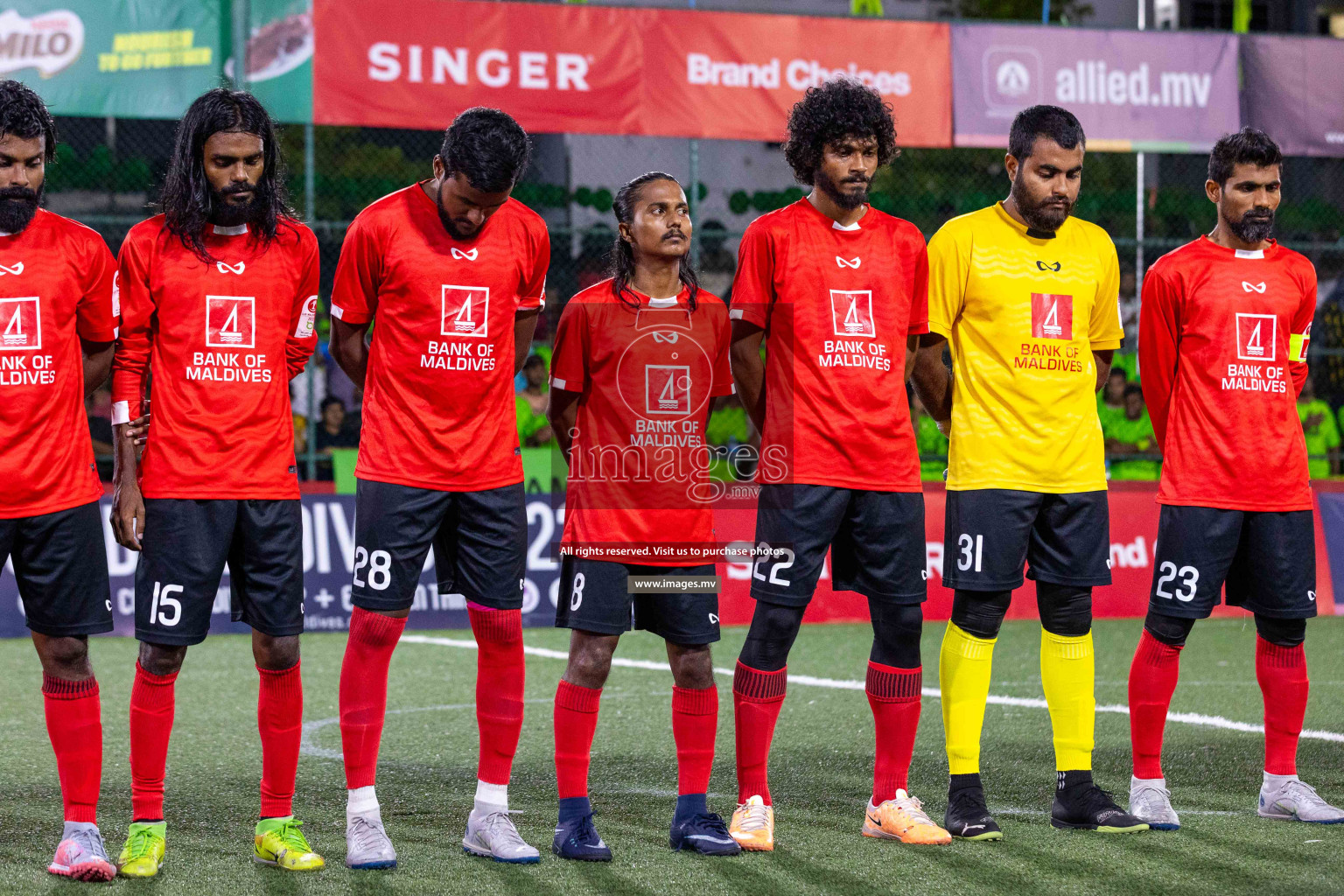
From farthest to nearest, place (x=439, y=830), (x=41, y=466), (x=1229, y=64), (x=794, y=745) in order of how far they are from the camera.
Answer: (x=1229, y=64), (x=794, y=745), (x=439, y=830), (x=41, y=466)

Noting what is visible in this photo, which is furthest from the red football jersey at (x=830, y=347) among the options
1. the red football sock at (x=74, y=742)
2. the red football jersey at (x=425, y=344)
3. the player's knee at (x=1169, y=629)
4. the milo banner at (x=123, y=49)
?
the milo banner at (x=123, y=49)

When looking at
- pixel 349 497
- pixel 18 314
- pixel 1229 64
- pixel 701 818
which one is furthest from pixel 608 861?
pixel 1229 64

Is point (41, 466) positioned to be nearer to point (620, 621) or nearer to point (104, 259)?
point (104, 259)

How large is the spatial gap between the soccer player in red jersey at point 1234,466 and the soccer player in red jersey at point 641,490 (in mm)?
1570

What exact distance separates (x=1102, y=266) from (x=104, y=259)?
3.22 metres

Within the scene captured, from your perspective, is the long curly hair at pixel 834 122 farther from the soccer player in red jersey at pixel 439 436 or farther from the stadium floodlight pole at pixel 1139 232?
the stadium floodlight pole at pixel 1139 232

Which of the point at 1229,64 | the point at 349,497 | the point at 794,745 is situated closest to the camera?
A: the point at 794,745

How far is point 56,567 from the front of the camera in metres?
4.44

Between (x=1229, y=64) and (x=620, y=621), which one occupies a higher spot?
(x=1229, y=64)

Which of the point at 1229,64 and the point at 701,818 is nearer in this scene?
the point at 701,818

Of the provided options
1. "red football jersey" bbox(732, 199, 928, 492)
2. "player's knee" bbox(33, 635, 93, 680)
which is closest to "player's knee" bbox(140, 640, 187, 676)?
"player's knee" bbox(33, 635, 93, 680)

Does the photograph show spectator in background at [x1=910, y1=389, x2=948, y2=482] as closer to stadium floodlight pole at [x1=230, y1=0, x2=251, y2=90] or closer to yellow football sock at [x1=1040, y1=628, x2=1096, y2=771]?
stadium floodlight pole at [x1=230, y1=0, x2=251, y2=90]

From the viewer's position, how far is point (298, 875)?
442cm

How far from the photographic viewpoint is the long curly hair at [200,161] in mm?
4512
